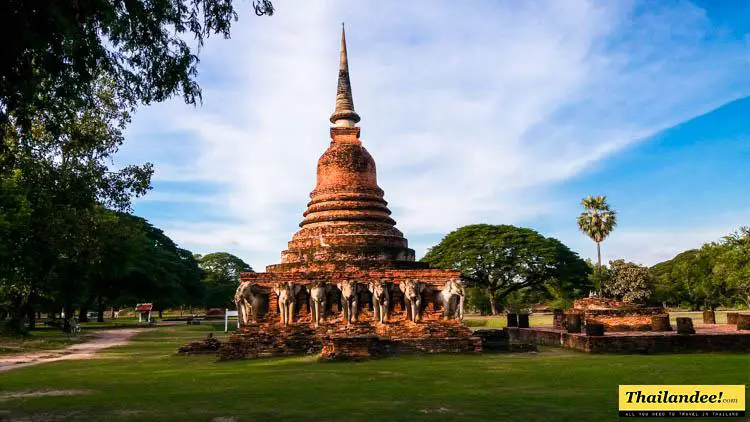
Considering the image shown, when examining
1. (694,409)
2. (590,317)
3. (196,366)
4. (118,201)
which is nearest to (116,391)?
(196,366)

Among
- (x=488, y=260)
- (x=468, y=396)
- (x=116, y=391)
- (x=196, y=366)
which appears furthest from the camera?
(x=488, y=260)

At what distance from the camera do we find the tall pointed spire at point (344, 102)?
907 inches

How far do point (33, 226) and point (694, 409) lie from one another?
964 inches

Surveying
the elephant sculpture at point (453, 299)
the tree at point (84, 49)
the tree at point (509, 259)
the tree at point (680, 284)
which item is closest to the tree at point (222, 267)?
the tree at point (509, 259)

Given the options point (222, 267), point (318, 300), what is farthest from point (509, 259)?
point (222, 267)

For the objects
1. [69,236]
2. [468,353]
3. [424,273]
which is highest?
[69,236]

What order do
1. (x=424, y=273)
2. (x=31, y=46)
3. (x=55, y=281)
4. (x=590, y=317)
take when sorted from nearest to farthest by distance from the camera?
(x=31, y=46), (x=424, y=273), (x=590, y=317), (x=55, y=281)

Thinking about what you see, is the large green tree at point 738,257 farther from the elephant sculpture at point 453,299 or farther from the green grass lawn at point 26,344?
the green grass lawn at point 26,344

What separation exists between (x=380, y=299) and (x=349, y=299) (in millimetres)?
944

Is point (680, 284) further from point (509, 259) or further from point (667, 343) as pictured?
point (667, 343)

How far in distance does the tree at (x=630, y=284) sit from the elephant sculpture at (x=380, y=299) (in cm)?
3662

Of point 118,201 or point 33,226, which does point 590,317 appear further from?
point 33,226

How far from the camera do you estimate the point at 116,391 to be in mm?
9359

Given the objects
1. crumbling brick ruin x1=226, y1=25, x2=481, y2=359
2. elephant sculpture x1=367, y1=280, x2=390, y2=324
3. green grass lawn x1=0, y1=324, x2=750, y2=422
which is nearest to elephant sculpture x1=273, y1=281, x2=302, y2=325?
crumbling brick ruin x1=226, y1=25, x2=481, y2=359
